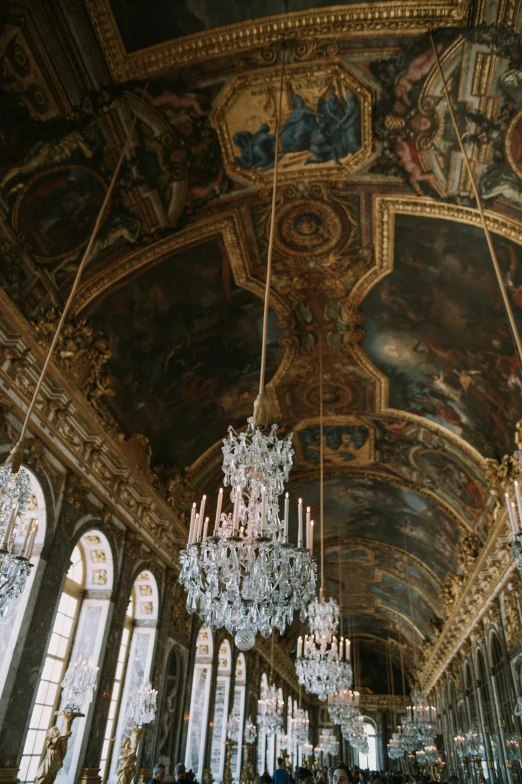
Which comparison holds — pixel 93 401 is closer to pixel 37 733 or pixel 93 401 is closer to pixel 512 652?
pixel 37 733

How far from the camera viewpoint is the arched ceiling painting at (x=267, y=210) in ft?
24.6

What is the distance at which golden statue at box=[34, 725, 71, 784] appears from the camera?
732 cm

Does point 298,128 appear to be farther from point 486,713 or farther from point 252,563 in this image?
point 486,713

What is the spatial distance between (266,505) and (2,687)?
4.61 metres


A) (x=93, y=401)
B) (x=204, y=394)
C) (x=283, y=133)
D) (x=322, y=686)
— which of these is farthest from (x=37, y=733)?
(x=283, y=133)

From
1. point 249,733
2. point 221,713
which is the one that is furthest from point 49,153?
point 249,733

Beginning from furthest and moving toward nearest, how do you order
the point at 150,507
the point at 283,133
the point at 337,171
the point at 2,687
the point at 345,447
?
the point at 345,447 → the point at 150,507 → the point at 337,171 → the point at 283,133 → the point at 2,687

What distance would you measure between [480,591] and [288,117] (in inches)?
547

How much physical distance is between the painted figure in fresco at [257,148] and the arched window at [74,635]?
23.6 feet

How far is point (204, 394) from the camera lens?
1392cm

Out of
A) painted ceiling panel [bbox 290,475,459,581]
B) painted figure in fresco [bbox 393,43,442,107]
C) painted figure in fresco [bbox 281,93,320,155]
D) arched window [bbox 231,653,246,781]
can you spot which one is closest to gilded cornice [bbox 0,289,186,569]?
painted figure in fresco [bbox 281,93,320,155]

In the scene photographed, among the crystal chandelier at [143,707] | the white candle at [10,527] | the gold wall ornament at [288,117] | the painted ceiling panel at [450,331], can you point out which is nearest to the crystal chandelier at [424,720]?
the painted ceiling panel at [450,331]

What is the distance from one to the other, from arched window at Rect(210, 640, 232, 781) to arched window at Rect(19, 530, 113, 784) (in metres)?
9.30

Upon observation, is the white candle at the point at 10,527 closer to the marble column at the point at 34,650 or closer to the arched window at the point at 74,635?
the marble column at the point at 34,650
